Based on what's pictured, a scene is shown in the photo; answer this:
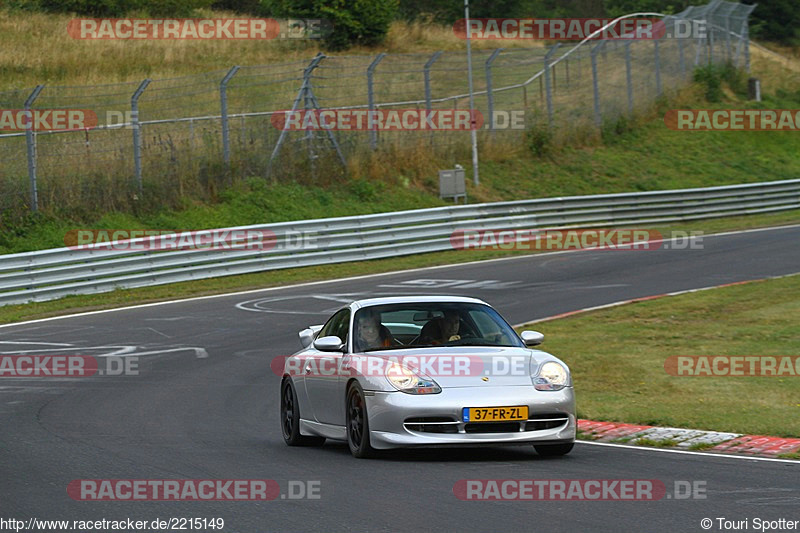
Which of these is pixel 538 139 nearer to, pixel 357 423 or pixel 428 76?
pixel 428 76

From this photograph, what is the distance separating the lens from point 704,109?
48.7 m

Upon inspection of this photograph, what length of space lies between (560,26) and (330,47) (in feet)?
99.7

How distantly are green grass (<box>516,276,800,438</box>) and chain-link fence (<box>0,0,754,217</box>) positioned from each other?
14055 millimetres

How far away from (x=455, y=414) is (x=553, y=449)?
3.14ft

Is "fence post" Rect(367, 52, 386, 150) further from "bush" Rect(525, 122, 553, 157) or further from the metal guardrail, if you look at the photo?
"bush" Rect(525, 122, 553, 157)

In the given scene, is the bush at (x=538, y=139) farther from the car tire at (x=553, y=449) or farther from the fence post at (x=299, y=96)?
the car tire at (x=553, y=449)

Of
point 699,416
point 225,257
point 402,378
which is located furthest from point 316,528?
point 225,257

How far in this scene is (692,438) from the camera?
10.3 metres

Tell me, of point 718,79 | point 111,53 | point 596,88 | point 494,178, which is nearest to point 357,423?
point 494,178

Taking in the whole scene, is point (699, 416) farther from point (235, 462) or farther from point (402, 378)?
point (235, 462)

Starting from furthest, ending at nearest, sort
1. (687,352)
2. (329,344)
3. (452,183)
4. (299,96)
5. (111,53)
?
(111,53) < (452,183) < (299,96) < (687,352) < (329,344)

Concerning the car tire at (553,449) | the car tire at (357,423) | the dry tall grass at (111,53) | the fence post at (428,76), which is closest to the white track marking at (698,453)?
the car tire at (553,449)

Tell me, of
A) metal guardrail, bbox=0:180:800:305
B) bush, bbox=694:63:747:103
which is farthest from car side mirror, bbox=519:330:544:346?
bush, bbox=694:63:747:103

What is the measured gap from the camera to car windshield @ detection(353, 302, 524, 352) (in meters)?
10.3
